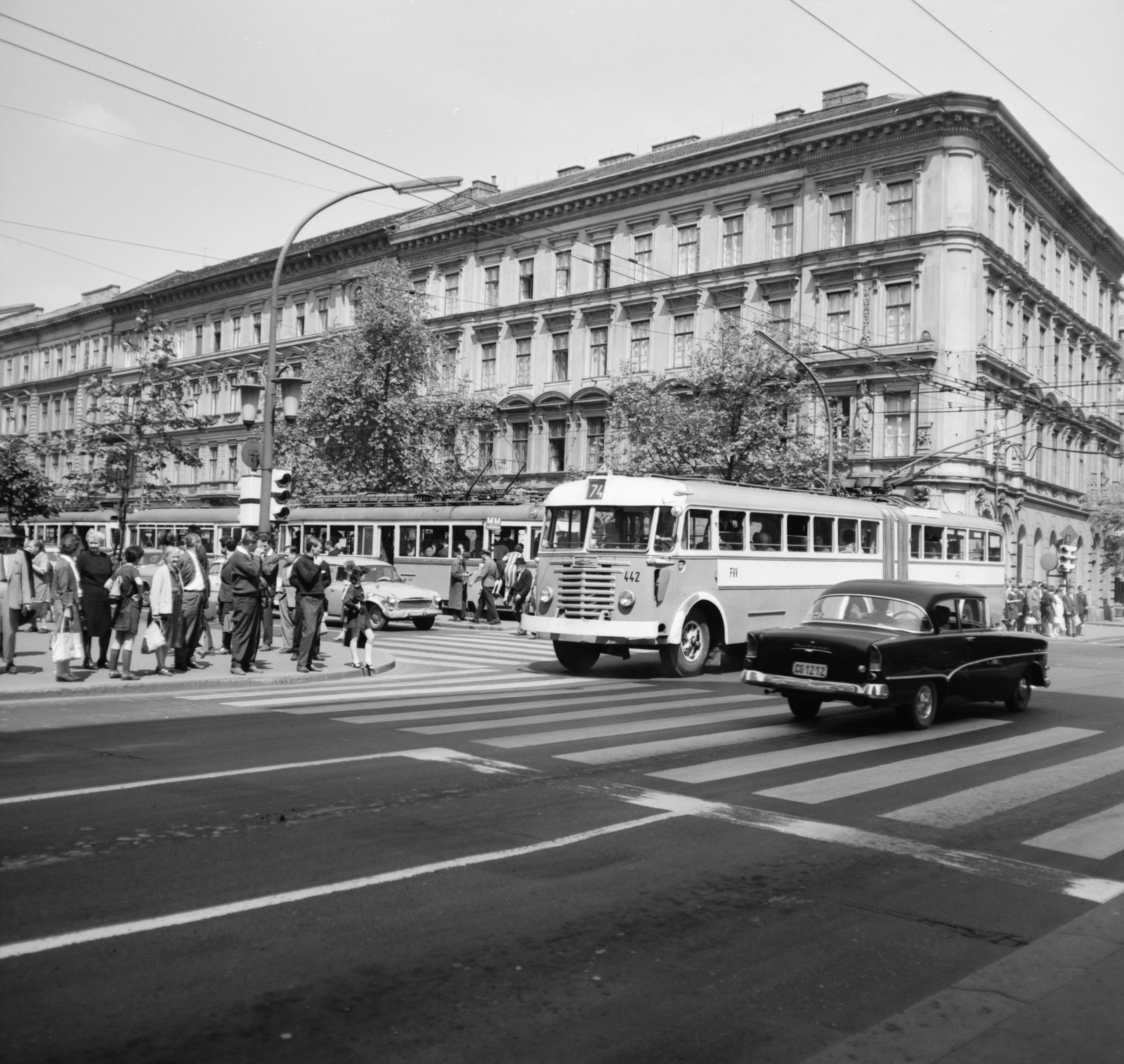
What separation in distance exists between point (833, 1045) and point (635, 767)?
204 inches

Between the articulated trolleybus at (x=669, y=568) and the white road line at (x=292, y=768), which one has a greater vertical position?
the articulated trolleybus at (x=669, y=568)

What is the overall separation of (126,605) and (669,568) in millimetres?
7740

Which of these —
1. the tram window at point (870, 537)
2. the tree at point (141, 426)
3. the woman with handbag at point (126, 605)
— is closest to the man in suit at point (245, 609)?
the woman with handbag at point (126, 605)

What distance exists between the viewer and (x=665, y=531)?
18188 mm

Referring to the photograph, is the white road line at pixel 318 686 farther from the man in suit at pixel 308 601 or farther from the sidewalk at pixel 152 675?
the man in suit at pixel 308 601

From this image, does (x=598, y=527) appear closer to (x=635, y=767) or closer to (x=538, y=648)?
(x=538, y=648)

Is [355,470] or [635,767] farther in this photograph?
[355,470]

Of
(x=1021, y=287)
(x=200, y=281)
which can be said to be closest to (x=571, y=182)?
(x=1021, y=287)

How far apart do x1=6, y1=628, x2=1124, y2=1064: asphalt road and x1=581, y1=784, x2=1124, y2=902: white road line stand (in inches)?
1.1

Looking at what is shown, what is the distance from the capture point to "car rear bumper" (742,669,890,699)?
11.5m

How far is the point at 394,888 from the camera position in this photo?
18.7 ft

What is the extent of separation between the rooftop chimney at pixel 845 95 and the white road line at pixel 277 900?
4511cm

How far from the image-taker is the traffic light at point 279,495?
18703 millimetres

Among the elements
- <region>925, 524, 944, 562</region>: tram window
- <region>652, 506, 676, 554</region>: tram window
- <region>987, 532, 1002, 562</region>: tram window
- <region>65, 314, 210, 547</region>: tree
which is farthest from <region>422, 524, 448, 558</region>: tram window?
<region>652, 506, 676, 554</region>: tram window
